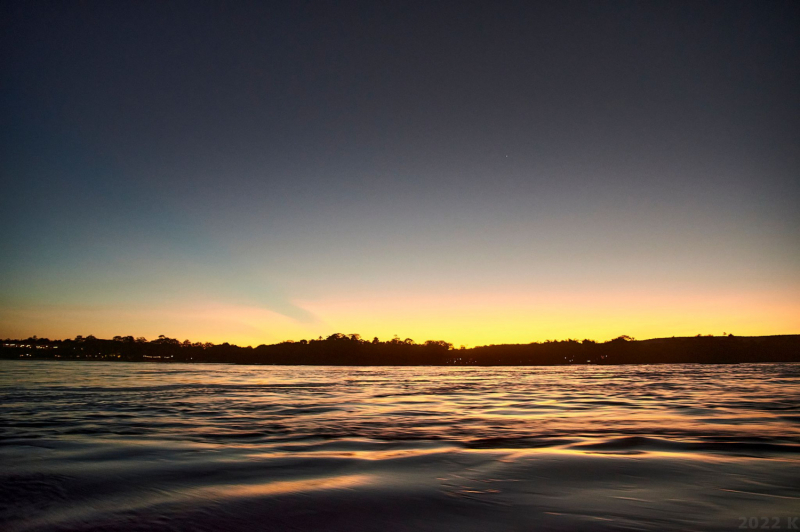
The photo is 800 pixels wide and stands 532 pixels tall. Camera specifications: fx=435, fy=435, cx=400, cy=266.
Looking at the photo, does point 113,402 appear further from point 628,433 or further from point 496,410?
point 628,433

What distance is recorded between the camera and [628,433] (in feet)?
22.1

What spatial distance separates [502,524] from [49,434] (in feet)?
24.2

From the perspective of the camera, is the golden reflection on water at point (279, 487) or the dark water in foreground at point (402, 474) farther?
the golden reflection on water at point (279, 487)

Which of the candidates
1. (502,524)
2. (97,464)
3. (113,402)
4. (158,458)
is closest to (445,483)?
(502,524)

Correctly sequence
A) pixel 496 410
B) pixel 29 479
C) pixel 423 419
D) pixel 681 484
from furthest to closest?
pixel 496 410 → pixel 423 419 → pixel 29 479 → pixel 681 484

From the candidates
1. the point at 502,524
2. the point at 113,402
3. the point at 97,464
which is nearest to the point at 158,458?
the point at 97,464

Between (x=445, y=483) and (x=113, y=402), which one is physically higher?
(x=445, y=483)

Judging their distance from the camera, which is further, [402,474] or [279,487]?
[402,474]

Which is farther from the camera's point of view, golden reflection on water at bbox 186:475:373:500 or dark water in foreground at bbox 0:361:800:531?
golden reflection on water at bbox 186:475:373:500

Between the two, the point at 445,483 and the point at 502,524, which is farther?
the point at 445,483

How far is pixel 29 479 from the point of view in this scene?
397cm

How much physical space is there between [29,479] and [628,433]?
7.46 meters

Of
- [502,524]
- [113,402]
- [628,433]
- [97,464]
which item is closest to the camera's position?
[502,524]

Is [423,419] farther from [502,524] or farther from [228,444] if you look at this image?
[502,524]
